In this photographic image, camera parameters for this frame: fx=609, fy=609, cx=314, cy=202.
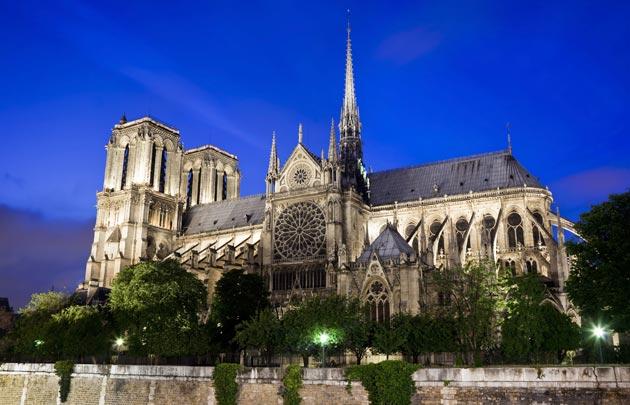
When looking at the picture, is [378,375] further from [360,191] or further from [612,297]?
[360,191]

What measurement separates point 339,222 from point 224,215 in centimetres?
2394

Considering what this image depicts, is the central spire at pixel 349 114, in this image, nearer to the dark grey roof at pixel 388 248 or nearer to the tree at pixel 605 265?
the dark grey roof at pixel 388 248

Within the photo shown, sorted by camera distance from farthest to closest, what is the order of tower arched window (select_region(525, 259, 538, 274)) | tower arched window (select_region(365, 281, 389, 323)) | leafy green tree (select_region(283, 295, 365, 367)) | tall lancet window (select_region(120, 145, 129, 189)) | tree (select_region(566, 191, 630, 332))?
tall lancet window (select_region(120, 145, 129, 189)) < tower arched window (select_region(525, 259, 538, 274)) < tower arched window (select_region(365, 281, 389, 323)) < leafy green tree (select_region(283, 295, 365, 367)) < tree (select_region(566, 191, 630, 332))

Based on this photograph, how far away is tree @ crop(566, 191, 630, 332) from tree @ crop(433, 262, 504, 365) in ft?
15.7

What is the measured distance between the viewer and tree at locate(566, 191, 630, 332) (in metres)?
28.2

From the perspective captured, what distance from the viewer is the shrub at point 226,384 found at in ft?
87.8

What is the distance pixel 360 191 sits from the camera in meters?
60.9

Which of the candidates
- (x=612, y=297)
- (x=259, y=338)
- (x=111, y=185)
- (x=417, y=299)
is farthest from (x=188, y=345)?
(x=111, y=185)

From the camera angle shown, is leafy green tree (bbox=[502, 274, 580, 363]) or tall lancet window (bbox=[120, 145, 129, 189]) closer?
leafy green tree (bbox=[502, 274, 580, 363])

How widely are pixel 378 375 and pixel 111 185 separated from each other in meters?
57.5

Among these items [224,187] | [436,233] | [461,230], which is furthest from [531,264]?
[224,187]

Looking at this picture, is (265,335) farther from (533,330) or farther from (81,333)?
(533,330)

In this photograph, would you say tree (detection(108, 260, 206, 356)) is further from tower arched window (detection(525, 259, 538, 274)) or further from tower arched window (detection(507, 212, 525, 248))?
tower arched window (detection(507, 212, 525, 248))

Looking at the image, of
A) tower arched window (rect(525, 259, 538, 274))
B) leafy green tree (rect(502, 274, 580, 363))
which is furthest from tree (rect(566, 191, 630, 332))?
tower arched window (rect(525, 259, 538, 274))
